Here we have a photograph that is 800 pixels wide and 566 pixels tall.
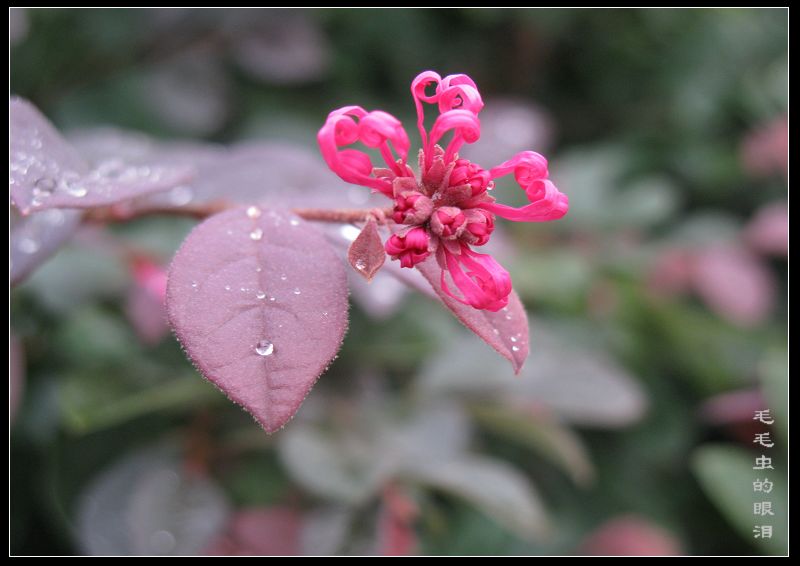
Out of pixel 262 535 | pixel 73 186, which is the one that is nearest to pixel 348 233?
pixel 73 186

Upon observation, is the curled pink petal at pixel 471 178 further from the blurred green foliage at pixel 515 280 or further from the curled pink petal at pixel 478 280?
the blurred green foliage at pixel 515 280

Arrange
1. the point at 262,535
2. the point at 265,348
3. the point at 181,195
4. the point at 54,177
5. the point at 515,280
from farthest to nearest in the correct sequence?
the point at 515,280 → the point at 262,535 → the point at 181,195 → the point at 54,177 → the point at 265,348

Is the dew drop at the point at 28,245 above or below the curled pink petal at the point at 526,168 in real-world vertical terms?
above

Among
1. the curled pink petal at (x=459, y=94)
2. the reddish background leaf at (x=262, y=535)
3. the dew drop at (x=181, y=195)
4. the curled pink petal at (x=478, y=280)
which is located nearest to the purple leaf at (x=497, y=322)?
the curled pink petal at (x=478, y=280)

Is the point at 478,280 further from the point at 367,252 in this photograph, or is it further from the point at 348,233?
the point at 348,233

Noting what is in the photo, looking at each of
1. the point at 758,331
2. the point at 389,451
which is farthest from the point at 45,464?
the point at 758,331

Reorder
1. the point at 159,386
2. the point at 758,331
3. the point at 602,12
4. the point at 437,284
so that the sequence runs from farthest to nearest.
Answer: the point at 602,12
the point at 758,331
the point at 159,386
the point at 437,284
